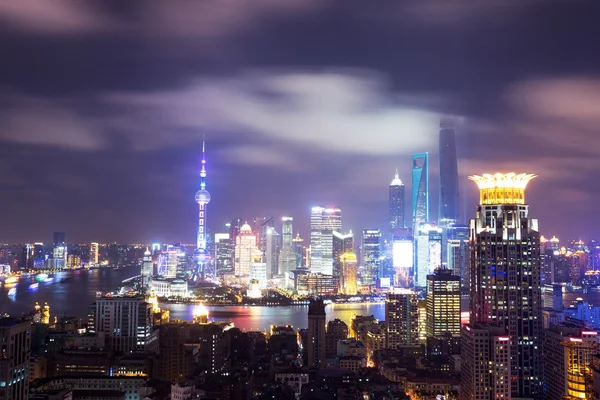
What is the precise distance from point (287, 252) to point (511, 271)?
29.5 metres

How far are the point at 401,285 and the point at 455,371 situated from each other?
20093mm

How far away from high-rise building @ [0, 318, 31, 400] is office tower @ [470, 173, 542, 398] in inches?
266

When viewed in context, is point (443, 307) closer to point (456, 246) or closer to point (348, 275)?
point (456, 246)

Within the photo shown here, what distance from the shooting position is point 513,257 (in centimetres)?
1027

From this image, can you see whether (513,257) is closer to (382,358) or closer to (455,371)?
A: (455,371)

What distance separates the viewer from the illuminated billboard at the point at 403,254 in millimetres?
33219

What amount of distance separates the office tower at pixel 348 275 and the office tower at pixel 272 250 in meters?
6.39

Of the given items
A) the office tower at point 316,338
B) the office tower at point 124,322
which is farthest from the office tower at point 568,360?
the office tower at point 124,322

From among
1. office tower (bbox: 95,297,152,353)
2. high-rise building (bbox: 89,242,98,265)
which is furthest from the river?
high-rise building (bbox: 89,242,98,265)

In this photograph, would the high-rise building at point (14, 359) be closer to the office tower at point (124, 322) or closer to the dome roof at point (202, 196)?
the office tower at point (124, 322)

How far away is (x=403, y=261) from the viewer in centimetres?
3325

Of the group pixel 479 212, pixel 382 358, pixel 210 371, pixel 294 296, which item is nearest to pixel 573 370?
pixel 479 212

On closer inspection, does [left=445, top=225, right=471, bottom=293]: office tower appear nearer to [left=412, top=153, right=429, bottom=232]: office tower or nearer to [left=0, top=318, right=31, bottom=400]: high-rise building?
[left=412, top=153, right=429, bottom=232]: office tower

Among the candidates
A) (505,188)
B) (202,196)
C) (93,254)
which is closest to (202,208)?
(202,196)
